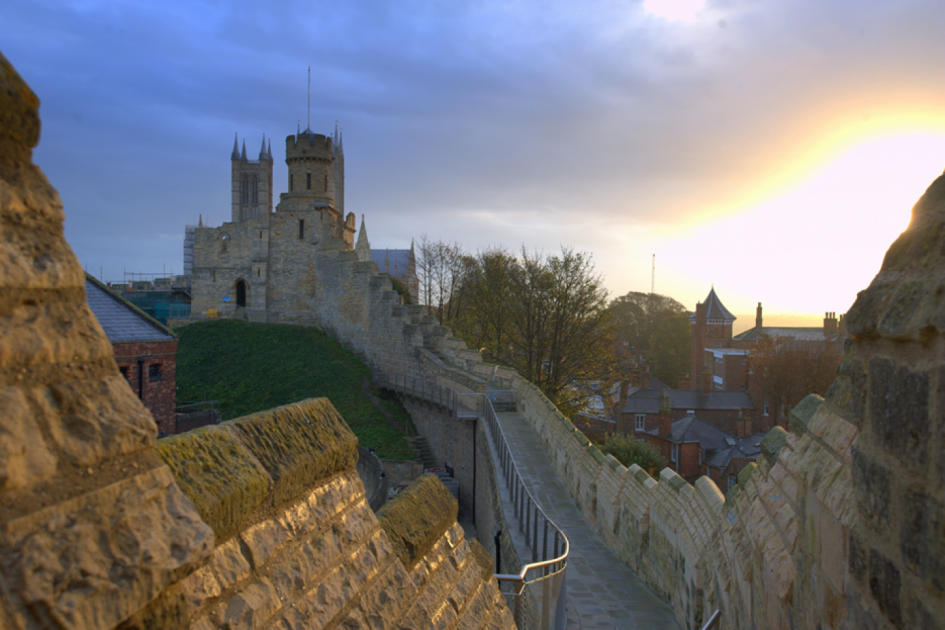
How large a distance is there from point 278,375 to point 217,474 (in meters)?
26.7

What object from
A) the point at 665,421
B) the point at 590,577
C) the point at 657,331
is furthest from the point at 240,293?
the point at 657,331

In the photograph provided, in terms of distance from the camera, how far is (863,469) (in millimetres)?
2111

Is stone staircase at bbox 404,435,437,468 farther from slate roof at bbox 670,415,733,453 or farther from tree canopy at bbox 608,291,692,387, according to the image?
tree canopy at bbox 608,291,692,387

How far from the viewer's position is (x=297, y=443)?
218cm

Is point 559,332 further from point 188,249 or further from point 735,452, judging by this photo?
point 188,249

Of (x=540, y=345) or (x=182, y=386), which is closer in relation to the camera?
(x=182, y=386)

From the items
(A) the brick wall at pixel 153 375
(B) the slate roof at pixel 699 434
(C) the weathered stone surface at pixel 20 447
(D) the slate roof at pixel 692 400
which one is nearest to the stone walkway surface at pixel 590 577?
Answer: (C) the weathered stone surface at pixel 20 447

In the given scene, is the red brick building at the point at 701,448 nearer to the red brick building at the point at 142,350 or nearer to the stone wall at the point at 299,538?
the red brick building at the point at 142,350

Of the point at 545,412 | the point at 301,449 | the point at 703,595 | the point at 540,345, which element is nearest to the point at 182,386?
the point at 540,345

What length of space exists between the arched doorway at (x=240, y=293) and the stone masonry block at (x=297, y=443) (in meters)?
33.8

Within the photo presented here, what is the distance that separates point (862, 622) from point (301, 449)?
2.06 metres

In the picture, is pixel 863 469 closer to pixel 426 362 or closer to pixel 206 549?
pixel 206 549

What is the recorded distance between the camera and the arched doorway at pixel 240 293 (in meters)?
33.9

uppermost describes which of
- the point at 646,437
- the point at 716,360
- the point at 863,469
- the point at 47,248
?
the point at 47,248
